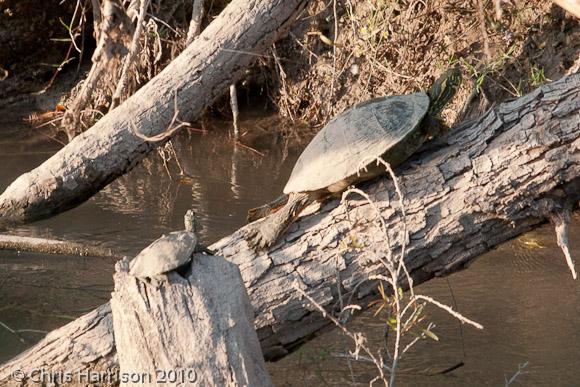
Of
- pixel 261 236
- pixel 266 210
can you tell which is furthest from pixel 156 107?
pixel 261 236

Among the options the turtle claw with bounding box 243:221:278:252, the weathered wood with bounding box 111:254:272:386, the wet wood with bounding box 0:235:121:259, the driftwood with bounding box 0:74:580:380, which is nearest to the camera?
the weathered wood with bounding box 111:254:272:386

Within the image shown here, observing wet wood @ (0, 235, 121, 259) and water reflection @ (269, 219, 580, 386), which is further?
wet wood @ (0, 235, 121, 259)

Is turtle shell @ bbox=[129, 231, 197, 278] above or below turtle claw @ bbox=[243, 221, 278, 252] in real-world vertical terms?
below

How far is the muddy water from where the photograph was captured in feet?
11.7

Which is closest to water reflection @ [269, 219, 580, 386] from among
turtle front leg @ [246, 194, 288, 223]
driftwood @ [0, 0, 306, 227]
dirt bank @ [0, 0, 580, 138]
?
turtle front leg @ [246, 194, 288, 223]

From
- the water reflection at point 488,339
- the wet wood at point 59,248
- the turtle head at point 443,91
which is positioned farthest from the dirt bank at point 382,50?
the wet wood at point 59,248

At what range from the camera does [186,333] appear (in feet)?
7.86

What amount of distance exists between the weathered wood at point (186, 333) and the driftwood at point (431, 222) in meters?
0.70

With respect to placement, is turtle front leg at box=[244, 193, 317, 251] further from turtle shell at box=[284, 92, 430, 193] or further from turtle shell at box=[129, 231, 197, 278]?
turtle shell at box=[129, 231, 197, 278]

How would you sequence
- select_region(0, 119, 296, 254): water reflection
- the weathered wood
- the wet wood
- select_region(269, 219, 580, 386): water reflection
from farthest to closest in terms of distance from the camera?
1. select_region(0, 119, 296, 254): water reflection
2. the wet wood
3. select_region(269, 219, 580, 386): water reflection
4. the weathered wood

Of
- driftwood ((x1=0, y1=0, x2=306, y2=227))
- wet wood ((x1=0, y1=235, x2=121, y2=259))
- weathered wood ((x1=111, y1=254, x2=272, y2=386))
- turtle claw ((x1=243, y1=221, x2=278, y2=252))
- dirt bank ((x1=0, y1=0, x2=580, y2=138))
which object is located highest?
dirt bank ((x1=0, y1=0, x2=580, y2=138))

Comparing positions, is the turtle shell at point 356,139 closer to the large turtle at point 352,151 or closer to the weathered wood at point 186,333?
the large turtle at point 352,151

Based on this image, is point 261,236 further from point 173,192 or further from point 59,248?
point 173,192

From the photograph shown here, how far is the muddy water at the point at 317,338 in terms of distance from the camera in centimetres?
356
